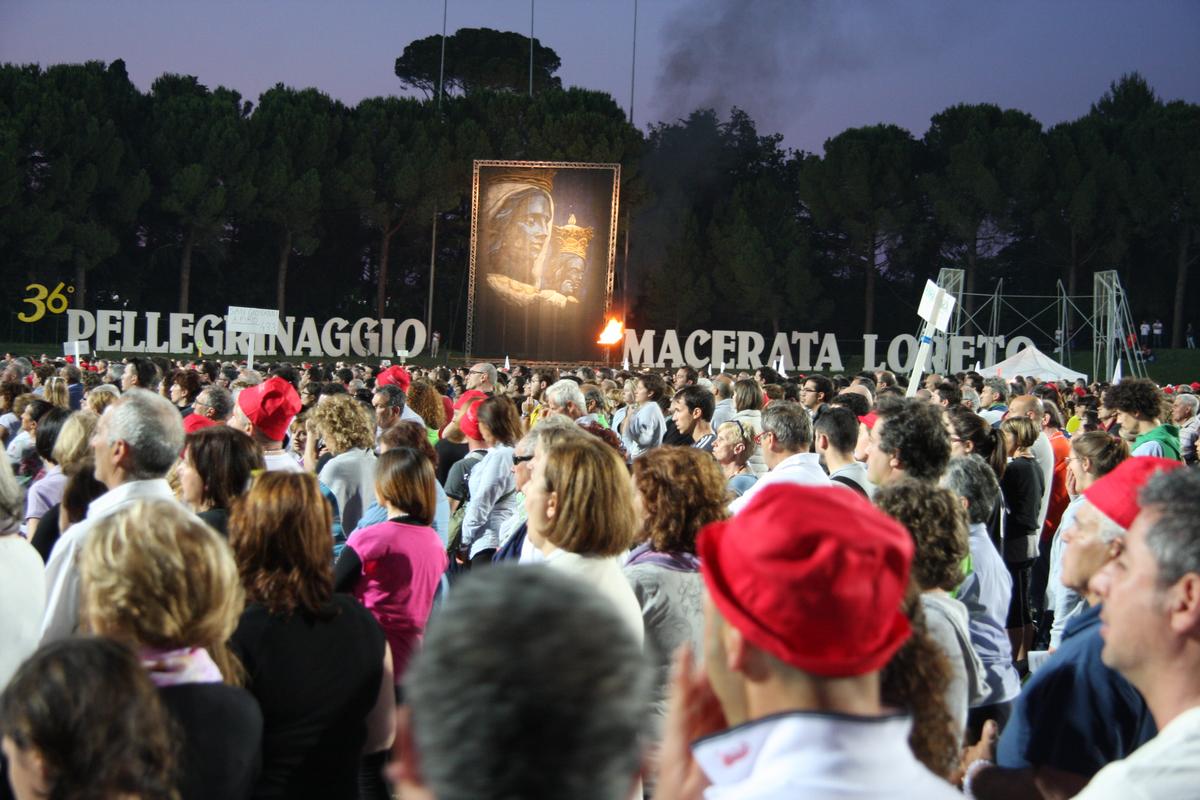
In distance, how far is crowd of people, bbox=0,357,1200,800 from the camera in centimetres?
126

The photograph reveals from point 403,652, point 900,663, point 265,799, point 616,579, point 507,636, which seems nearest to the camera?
point 507,636

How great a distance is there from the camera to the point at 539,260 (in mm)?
32594

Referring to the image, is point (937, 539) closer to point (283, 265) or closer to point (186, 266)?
point (186, 266)

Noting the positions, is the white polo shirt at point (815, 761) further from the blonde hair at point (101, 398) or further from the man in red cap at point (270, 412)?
the blonde hair at point (101, 398)

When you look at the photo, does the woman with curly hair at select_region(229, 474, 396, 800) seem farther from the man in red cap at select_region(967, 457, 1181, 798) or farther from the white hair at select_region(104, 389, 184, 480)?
the man in red cap at select_region(967, 457, 1181, 798)

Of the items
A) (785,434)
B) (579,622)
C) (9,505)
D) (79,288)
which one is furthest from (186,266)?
(579,622)

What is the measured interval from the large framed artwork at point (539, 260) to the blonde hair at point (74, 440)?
2719cm

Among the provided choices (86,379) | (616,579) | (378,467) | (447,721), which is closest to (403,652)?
(378,467)

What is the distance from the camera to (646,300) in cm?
4644

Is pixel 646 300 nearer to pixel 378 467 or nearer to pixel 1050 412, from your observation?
pixel 1050 412

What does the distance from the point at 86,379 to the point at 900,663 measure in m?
9.00

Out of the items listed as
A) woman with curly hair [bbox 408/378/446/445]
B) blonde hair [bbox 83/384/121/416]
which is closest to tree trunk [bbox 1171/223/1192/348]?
woman with curly hair [bbox 408/378/446/445]

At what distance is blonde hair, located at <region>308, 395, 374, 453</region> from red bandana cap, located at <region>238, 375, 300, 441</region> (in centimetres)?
14

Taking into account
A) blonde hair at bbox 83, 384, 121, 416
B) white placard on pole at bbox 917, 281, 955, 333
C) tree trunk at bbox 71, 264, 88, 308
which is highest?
tree trunk at bbox 71, 264, 88, 308
